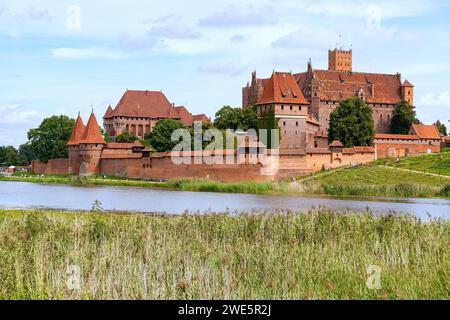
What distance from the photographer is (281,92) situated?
52.3 metres

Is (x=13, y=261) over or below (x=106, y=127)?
below

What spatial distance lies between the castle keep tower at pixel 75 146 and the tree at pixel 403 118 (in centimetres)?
2511

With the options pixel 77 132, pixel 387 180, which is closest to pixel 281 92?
pixel 77 132

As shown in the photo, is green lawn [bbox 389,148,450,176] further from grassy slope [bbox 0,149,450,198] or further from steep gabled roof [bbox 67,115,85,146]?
steep gabled roof [bbox 67,115,85,146]

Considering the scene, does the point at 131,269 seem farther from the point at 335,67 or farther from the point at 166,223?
the point at 335,67

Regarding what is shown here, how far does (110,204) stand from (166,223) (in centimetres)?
1194

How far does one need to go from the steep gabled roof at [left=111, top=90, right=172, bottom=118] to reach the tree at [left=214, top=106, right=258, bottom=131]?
1898 cm

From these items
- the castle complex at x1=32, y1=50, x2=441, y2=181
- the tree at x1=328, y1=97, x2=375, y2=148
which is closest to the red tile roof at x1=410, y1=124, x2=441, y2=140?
the castle complex at x1=32, y1=50, x2=441, y2=181

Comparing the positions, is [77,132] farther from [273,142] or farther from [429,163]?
[429,163]

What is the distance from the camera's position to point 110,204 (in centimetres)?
2517

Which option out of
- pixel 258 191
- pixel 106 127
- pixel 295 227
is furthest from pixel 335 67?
pixel 295 227

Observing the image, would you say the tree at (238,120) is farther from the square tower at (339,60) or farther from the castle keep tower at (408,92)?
the square tower at (339,60)
